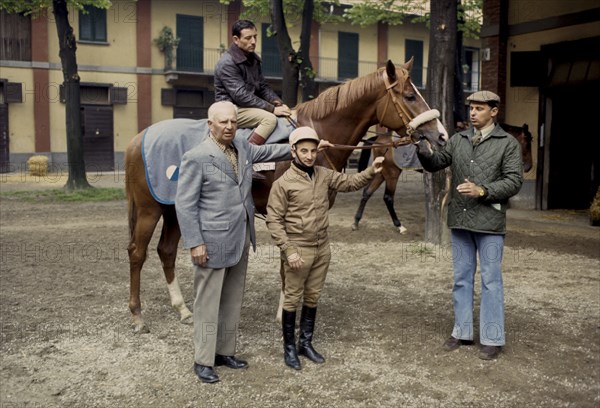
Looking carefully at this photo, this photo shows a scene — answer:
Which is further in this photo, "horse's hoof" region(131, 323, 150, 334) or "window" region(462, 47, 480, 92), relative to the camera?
"window" region(462, 47, 480, 92)

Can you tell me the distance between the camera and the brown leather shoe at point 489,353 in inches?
183

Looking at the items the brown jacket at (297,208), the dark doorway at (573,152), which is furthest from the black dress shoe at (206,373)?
the dark doorway at (573,152)

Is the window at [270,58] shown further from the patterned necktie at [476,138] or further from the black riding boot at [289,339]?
the black riding boot at [289,339]

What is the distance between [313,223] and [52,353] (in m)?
2.24

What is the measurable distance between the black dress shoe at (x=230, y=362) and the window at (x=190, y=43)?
962 inches

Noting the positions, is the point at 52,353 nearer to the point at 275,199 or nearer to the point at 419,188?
the point at 275,199

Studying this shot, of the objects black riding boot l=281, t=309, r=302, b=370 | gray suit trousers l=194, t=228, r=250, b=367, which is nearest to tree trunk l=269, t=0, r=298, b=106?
black riding boot l=281, t=309, r=302, b=370

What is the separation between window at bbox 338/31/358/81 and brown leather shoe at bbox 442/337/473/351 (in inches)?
1049

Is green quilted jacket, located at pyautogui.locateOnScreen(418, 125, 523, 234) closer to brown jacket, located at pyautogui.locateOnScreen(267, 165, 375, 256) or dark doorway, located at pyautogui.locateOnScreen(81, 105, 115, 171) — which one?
brown jacket, located at pyautogui.locateOnScreen(267, 165, 375, 256)

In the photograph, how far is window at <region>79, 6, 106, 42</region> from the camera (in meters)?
25.4

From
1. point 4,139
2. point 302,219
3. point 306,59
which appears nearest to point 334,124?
point 302,219

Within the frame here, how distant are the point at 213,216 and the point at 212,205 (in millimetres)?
74

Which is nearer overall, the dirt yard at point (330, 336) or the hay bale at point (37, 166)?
the dirt yard at point (330, 336)

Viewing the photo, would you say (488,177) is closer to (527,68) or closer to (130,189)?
(130,189)
